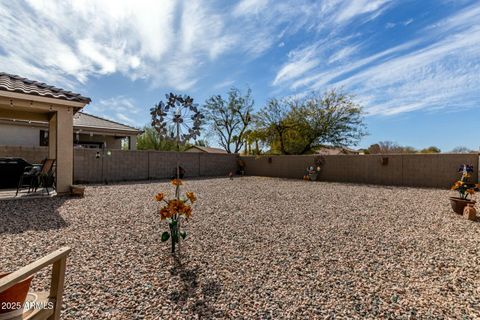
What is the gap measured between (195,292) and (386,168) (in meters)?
10.2

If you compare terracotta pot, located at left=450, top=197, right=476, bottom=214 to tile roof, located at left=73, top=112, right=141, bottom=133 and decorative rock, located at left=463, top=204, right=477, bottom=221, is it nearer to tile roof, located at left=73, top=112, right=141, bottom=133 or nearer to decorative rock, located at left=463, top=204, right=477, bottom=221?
decorative rock, located at left=463, top=204, right=477, bottom=221

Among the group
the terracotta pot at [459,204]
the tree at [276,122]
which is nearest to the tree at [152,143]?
the tree at [276,122]

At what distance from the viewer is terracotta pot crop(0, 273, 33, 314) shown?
1021mm

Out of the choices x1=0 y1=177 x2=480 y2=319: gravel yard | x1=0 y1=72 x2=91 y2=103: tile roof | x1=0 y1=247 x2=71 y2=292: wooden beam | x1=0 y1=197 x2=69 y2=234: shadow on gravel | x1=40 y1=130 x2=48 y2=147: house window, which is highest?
x1=0 y1=72 x2=91 y2=103: tile roof

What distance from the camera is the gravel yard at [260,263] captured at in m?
1.70

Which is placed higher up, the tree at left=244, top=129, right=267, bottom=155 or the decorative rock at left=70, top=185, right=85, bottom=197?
the tree at left=244, top=129, right=267, bottom=155

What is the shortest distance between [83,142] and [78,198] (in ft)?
25.4

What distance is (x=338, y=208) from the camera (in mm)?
5000

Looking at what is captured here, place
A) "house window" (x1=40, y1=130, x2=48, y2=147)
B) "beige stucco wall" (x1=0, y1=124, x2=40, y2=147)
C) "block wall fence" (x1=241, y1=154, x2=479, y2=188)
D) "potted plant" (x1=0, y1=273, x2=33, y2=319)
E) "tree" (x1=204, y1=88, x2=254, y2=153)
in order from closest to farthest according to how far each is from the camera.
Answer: "potted plant" (x1=0, y1=273, x2=33, y2=319) → "block wall fence" (x1=241, y1=154, x2=479, y2=188) → "beige stucco wall" (x1=0, y1=124, x2=40, y2=147) → "house window" (x1=40, y1=130, x2=48, y2=147) → "tree" (x1=204, y1=88, x2=254, y2=153)

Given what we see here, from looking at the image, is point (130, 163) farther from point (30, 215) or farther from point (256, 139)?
point (256, 139)

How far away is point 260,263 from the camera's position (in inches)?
93.9

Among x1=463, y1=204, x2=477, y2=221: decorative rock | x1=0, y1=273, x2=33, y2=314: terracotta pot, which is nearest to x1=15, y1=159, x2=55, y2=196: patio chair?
x1=0, y1=273, x2=33, y2=314: terracotta pot

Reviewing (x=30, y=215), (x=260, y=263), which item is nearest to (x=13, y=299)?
(x=260, y=263)

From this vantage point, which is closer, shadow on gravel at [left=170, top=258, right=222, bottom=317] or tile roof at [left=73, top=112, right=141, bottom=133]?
shadow on gravel at [left=170, top=258, right=222, bottom=317]
